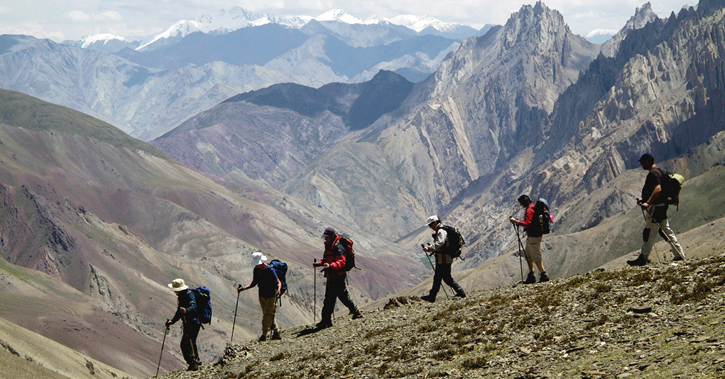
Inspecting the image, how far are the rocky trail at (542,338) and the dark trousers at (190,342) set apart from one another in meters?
0.59

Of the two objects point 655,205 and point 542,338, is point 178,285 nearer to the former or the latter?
point 542,338

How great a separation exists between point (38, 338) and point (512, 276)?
95.6 meters

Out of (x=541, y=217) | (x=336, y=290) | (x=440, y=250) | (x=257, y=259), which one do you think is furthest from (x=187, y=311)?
(x=541, y=217)

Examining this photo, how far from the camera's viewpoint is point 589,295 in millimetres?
20078

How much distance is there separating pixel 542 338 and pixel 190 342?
12754 millimetres

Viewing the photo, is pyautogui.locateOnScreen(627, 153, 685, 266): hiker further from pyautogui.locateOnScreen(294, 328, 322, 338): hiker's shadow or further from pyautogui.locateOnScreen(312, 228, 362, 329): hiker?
pyautogui.locateOnScreen(294, 328, 322, 338): hiker's shadow

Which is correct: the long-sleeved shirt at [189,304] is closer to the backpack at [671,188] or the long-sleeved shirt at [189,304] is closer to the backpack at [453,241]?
the backpack at [453,241]

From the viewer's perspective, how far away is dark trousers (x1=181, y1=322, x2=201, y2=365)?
2416 centimetres

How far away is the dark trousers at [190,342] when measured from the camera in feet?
79.3

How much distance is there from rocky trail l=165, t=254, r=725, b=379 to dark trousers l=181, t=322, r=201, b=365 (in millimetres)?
589

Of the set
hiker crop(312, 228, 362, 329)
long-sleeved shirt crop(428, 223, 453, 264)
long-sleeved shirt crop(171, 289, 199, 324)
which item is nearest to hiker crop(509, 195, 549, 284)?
long-sleeved shirt crop(428, 223, 453, 264)

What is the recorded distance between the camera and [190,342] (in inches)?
970

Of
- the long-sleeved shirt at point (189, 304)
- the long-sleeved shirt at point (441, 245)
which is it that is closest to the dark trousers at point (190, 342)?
the long-sleeved shirt at point (189, 304)

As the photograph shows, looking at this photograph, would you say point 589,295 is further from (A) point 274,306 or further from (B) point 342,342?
(A) point 274,306
